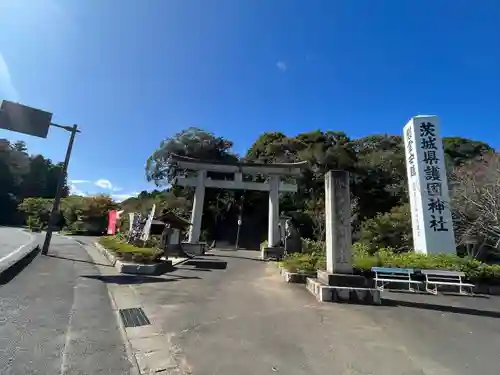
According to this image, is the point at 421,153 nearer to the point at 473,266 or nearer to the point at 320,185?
the point at 473,266

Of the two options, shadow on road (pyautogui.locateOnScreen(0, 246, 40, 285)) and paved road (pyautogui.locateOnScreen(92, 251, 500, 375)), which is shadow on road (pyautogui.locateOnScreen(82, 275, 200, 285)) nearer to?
paved road (pyautogui.locateOnScreen(92, 251, 500, 375))

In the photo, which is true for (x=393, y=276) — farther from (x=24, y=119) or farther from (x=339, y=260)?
(x=24, y=119)

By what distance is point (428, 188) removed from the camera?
15.0 meters

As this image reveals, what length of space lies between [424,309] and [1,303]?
903 cm

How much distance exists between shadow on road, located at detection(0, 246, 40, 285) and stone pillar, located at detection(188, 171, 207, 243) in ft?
36.5

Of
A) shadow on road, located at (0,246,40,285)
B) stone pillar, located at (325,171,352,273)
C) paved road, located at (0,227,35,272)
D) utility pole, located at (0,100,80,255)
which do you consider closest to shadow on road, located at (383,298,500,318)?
stone pillar, located at (325,171,352,273)

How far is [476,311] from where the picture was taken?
6973 mm

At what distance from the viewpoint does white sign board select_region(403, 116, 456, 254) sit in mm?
14250

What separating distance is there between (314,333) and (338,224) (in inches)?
158

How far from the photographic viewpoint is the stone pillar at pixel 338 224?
25.9ft

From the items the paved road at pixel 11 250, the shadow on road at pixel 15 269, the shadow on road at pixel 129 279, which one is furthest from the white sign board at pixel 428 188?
the paved road at pixel 11 250

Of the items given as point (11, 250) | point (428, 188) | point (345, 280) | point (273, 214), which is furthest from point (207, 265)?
point (428, 188)

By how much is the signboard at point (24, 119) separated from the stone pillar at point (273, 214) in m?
15.3

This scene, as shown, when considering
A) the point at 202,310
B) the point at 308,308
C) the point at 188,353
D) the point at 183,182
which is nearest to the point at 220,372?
the point at 188,353
